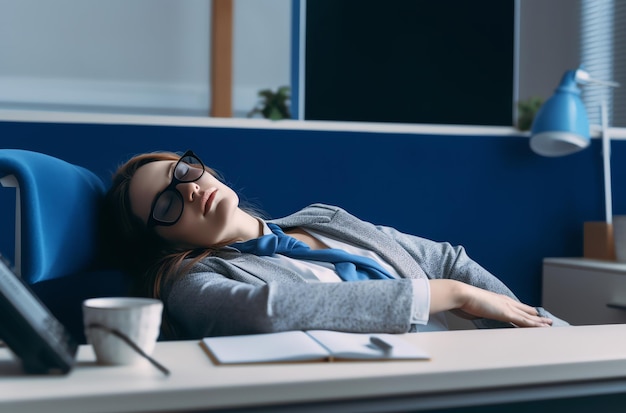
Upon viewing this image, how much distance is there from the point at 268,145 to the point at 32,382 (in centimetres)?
156

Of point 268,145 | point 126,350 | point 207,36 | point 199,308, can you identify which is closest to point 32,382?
point 126,350

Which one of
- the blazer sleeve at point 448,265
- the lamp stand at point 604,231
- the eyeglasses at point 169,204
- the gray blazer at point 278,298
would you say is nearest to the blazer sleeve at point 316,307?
the gray blazer at point 278,298

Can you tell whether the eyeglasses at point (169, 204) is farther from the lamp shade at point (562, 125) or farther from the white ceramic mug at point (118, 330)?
the lamp shade at point (562, 125)

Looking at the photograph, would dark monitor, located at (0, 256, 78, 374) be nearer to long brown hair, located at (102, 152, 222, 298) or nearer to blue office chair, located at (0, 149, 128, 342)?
blue office chair, located at (0, 149, 128, 342)

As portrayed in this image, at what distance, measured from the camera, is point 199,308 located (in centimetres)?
130

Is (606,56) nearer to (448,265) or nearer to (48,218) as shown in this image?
(448,265)

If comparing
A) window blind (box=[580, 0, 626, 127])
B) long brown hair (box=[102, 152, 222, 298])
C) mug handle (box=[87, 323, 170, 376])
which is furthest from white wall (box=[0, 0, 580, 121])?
mug handle (box=[87, 323, 170, 376])

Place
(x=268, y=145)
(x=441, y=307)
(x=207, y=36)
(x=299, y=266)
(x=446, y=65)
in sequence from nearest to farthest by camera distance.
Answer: (x=441, y=307), (x=299, y=266), (x=268, y=145), (x=446, y=65), (x=207, y=36)

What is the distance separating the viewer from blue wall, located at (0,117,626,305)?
2.15 m

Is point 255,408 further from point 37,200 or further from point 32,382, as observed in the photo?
point 37,200

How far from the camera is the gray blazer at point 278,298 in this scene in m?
1.14

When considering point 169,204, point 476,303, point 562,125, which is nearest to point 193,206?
point 169,204

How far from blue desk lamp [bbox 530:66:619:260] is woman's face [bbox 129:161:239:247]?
1.22 m

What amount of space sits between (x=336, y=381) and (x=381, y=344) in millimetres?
151
